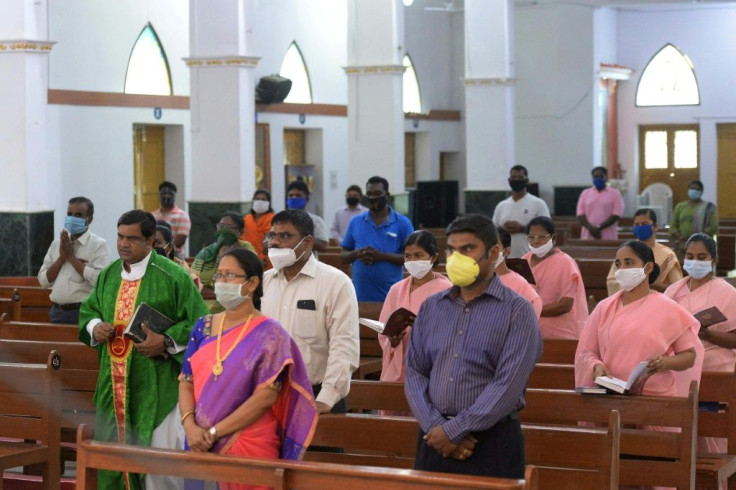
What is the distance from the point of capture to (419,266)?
21.9 ft

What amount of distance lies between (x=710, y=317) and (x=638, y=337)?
106 cm

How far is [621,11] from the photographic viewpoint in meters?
25.3

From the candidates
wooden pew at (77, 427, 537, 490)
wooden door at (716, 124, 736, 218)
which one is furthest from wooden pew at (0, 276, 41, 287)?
wooden door at (716, 124, 736, 218)

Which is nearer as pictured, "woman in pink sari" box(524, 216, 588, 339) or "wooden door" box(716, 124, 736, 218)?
"woman in pink sari" box(524, 216, 588, 339)

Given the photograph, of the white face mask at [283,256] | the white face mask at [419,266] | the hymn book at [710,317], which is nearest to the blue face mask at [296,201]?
the white face mask at [419,266]

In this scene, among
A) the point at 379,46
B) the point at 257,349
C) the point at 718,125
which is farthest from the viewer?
the point at 718,125

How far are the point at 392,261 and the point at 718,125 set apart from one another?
17617 mm

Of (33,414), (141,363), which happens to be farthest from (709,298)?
(33,414)

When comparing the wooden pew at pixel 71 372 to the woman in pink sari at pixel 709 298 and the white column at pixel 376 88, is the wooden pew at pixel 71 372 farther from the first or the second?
the white column at pixel 376 88

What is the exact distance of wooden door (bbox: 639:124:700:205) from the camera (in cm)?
2539

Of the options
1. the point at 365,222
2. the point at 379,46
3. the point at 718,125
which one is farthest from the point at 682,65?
the point at 365,222

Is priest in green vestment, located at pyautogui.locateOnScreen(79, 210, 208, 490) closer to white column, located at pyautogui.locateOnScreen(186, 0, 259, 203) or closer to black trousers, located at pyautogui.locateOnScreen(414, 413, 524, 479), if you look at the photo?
black trousers, located at pyautogui.locateOnScreen(414, 413, 524, 479)

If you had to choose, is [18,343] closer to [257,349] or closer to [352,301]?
[352,301]

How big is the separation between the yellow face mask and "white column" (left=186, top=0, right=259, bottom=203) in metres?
9.70
